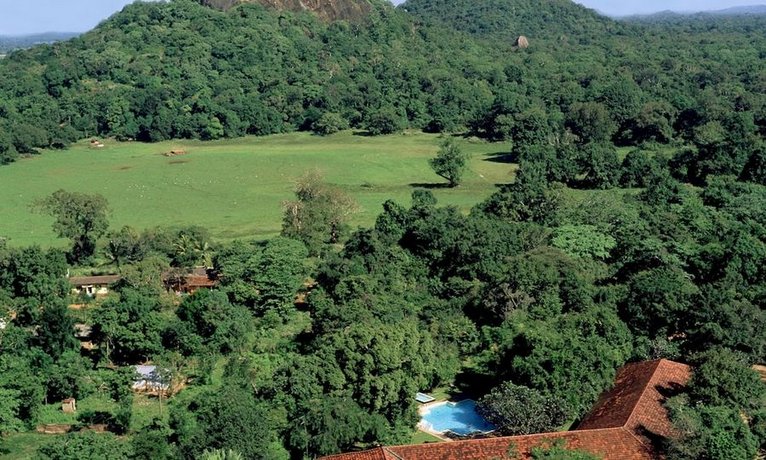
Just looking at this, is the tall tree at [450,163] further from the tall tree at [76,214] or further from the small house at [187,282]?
the small house at [187,282]

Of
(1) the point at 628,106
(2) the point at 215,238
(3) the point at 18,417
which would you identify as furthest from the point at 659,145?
(3) the point at 18,417

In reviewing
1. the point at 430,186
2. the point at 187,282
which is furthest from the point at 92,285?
the point at 430,186

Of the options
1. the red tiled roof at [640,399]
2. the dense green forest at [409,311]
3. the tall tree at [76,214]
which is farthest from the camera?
the tall tree at [76,214]

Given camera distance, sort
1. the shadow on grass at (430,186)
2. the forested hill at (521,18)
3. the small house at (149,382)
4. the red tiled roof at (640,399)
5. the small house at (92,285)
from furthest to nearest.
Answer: the forested hill at (521,18) < the shadow on grass at (430,186) < the small house at (92,285) < the small house at (149,382) < the red tiled roof at (640,399)

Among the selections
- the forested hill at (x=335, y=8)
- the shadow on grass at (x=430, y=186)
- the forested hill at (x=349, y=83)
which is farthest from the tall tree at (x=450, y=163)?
the forested hill at (x=335, y=8)

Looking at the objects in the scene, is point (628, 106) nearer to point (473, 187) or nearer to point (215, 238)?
point (473, 187)

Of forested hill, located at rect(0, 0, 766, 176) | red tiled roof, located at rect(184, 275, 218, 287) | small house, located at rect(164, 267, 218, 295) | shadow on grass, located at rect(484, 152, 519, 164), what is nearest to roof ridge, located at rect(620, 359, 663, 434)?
small house, located at rect(164, 267, 218, 295)
